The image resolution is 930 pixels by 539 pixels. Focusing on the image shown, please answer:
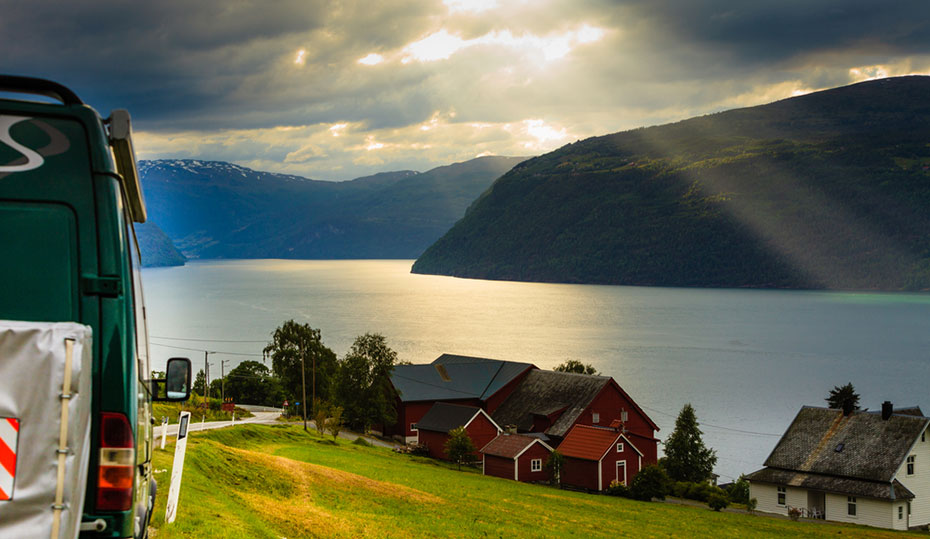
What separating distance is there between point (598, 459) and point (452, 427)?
1284 centimetres

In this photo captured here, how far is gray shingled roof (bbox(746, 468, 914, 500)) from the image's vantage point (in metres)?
47.0

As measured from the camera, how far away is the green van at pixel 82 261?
5.34 metres

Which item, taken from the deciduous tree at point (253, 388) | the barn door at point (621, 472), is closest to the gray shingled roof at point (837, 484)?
the barn door at point (621, 472)

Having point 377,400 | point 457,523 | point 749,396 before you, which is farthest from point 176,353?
point 457,523

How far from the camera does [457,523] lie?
71.8 ft

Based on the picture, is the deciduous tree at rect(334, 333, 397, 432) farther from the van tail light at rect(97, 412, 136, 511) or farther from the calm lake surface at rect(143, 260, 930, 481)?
the van tail light at rect(97, 412, 136, 511)

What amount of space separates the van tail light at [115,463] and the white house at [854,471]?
167ft

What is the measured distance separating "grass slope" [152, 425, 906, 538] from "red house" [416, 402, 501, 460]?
21.2 meters

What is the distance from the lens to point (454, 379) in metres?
72.7

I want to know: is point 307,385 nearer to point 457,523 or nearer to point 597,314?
point 457,523

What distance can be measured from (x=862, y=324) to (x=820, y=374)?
253 ft

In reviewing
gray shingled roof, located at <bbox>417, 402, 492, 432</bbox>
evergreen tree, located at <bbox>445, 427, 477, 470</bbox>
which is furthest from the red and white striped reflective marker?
gray shingled roof, located at <bbox>417, 402, 492, 432</bbox>

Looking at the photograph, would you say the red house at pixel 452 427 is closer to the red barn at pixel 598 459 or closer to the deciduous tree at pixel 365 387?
the deciduous tree at pixel 365 387

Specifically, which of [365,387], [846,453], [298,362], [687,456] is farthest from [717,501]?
[298,362]
